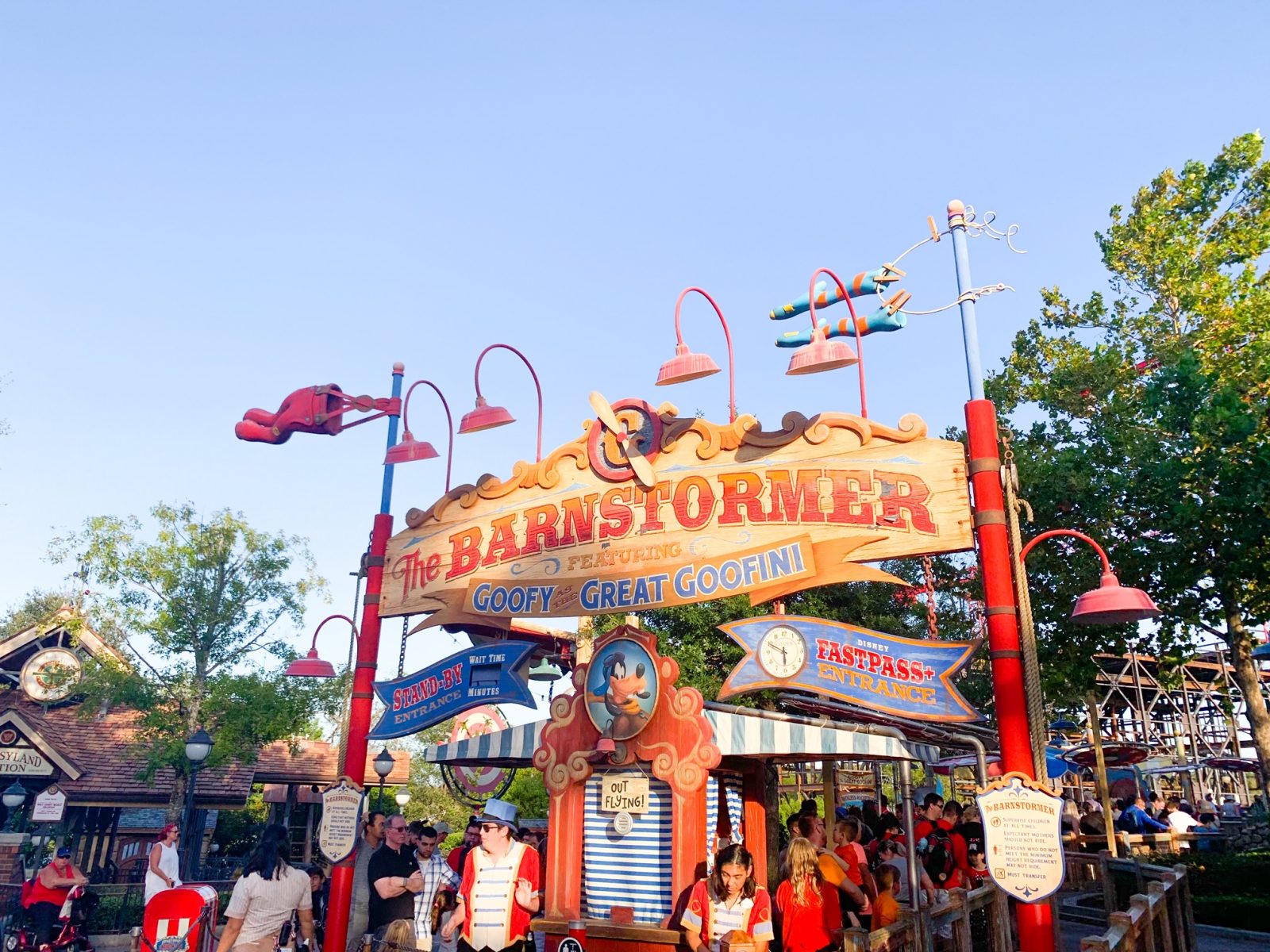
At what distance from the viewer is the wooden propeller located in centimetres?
1166

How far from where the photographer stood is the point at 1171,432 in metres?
17.4

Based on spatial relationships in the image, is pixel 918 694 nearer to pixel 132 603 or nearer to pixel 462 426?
pixel 462 426

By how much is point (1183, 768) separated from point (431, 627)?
25.2 m

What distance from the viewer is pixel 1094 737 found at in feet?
64.6

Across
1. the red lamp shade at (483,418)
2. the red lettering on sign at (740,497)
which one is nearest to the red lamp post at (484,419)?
the red lamp shade at (483,418)

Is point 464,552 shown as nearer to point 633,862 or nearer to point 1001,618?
point 633,862

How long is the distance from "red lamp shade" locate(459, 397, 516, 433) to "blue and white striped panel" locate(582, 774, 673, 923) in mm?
5474

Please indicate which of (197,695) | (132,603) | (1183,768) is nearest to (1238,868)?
(1183,768)

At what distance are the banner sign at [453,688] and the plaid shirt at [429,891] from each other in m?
3.15

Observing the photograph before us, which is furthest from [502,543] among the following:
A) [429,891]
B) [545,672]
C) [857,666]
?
[545,672]

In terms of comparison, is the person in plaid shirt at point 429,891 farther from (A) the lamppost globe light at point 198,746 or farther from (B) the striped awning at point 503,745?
(A) the lamppost globe light at point 198,746

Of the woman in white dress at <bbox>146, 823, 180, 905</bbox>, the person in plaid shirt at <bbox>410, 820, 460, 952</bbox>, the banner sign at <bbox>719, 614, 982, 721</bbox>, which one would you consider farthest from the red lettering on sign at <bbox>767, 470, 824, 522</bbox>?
the woman in white dress at <bbox>146, 823, 180, 905</bbox>

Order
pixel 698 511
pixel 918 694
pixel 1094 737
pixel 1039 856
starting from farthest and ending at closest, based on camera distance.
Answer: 1. pixel 1094 737
2. pixel 698 511
3. pixel 918 694
4. pixel 1039 856

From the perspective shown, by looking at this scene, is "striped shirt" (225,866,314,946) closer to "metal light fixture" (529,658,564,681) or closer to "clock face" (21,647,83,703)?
"metal light fixture" (529,658,564,681)
